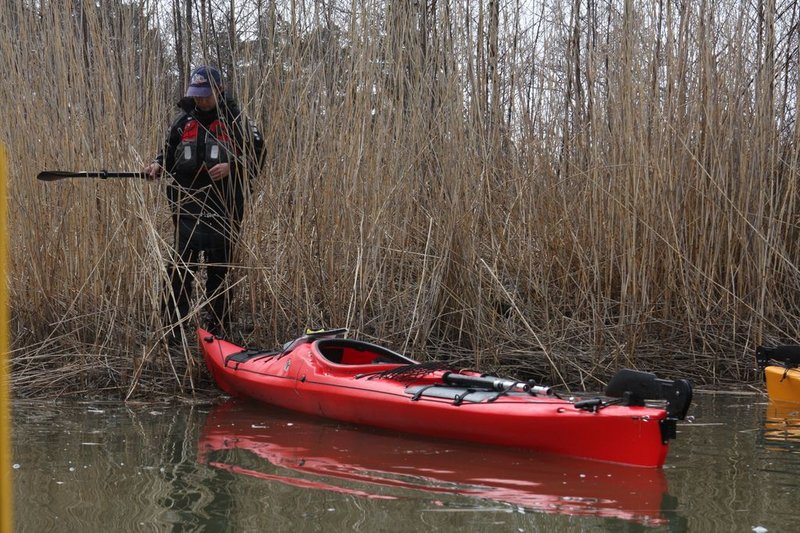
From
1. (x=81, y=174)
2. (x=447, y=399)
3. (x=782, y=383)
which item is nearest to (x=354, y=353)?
(x=447, y=399)

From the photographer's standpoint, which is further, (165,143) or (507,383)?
(165,143)

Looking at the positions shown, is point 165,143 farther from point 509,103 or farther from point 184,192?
point 509,103

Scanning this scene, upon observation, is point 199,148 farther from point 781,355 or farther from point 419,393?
point 781,355

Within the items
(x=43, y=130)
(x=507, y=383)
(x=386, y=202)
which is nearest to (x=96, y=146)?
(x=43, y=130)

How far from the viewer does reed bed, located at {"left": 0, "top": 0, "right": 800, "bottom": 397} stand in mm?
4965

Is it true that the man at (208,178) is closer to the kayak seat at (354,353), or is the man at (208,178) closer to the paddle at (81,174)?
the paddle at (81,174)

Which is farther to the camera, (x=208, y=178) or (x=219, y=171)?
(x=208, y=178)

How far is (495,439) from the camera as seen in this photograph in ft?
12.3

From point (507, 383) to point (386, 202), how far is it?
1406 millimetres

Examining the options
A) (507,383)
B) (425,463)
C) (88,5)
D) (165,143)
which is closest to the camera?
(425,463)

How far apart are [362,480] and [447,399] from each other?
0.75m

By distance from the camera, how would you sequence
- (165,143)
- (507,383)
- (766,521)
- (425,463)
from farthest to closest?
(165,143)
(507,383)
(425,463)
(766,521)

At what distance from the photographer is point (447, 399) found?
3922 mm

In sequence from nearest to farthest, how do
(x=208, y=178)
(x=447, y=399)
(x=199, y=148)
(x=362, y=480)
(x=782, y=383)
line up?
(x=362, y=480) < (x=447, y=399) < (x=782, y=383) < (x=199, y=148) < (x=208, y=178)
